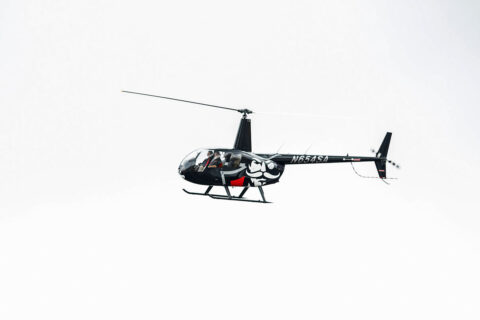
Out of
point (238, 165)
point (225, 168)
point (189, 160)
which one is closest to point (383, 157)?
point (238, 165)

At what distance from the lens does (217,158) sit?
59.0 ft

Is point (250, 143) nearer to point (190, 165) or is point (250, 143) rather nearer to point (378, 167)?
point (190, 165)

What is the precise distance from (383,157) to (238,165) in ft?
18.1

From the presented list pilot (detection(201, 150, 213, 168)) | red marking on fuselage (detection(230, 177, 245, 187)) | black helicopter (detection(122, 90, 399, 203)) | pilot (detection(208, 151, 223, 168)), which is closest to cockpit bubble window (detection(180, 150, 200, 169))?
black helicopter (detection(122, 90, 399, 203))

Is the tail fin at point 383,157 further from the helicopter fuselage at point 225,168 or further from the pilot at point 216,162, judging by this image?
the pilot at point 216,162

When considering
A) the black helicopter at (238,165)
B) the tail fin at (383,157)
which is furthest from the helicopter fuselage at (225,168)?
the tail fin at (383,157)

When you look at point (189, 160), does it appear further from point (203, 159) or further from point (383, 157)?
point (383, 157)

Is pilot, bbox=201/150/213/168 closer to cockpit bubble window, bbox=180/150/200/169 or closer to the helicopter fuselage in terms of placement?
the helicopter fuselage

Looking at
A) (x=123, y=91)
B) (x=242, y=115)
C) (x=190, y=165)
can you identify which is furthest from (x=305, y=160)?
(x=123, y=91)

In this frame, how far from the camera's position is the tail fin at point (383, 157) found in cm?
2034

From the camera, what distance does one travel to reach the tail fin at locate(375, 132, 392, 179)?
20344 millimetres

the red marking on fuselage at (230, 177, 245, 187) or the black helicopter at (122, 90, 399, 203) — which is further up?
the black helicopter at (122, 90, 399, 203)

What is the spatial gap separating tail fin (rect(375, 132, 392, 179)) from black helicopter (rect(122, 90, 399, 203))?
98.0 inches

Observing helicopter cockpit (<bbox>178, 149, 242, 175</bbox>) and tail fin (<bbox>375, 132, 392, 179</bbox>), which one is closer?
helicopter cockpit (<bbox>178, 149, 242, 175</bbox>)
